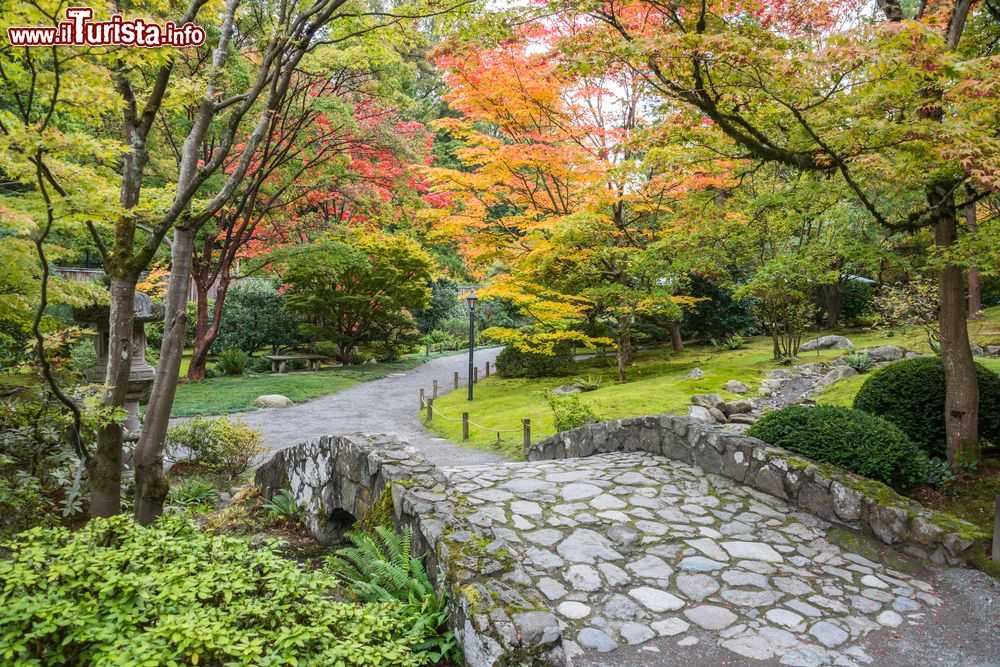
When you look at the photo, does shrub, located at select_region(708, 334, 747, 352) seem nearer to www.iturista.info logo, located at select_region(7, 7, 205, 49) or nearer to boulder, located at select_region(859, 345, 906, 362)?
boulder, located at select_region(859, 345, 906, 362)

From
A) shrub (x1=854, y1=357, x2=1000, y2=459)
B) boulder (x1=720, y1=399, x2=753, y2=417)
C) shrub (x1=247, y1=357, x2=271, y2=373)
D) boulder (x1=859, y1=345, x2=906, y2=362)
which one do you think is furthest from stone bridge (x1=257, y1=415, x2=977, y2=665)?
shrub (x1=247, y1=357, x2=271, y2=373)

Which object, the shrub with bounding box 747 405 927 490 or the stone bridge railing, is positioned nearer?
the stone bridge railing

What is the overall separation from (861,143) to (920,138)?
1.56 feet

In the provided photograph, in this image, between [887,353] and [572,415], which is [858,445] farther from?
[887,353]

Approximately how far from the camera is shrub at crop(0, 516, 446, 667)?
2.29m

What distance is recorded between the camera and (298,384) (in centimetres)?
1662

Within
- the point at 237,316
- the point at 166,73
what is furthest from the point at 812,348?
the point at 237,316

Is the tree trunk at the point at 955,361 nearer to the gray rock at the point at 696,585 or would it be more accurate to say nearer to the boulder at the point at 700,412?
the boulder at the point at 700,412

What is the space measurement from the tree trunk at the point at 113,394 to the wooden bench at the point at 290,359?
52.4ft

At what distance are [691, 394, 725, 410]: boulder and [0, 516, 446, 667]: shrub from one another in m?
7.93

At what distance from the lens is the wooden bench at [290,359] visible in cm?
1997

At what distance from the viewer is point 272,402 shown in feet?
46.9

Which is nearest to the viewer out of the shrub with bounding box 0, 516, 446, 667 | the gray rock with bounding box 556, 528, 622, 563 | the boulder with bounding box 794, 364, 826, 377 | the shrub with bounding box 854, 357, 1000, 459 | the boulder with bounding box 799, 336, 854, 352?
the shrub with bounding box 0, 516, 446, 667

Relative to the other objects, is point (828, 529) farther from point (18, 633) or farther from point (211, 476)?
point (211, 476)
